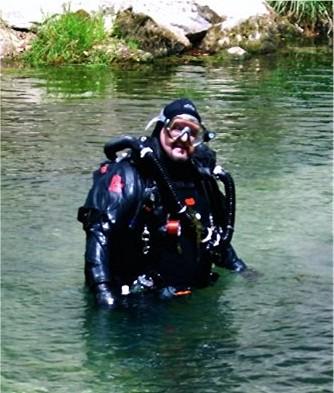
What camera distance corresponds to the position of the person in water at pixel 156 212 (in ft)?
18.6

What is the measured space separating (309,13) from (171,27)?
3816 millimetres

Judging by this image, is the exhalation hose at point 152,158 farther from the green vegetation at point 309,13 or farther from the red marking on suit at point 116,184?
the green vegetation at point 309,13

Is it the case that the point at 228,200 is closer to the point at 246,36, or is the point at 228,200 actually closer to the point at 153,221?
the point at 153,221

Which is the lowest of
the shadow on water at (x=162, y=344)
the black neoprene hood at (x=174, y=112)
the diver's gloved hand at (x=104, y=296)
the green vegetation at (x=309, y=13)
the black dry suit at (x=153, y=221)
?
the shadow on water at (x=162, y=344)

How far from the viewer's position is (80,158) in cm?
1023

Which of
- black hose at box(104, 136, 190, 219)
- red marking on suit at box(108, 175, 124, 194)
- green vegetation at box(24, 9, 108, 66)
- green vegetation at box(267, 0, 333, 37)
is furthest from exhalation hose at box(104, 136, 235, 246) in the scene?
green vegetation at box(267, 0, 333, 37)

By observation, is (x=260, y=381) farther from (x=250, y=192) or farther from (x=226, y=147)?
(x=226, y=147)

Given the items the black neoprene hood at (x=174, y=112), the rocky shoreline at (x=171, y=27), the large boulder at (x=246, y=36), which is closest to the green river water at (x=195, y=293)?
the black neoprene hood at (x=174, y=112)

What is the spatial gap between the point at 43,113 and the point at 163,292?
693 cm

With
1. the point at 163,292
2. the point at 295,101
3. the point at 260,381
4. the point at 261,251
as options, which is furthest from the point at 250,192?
the point at 295,101

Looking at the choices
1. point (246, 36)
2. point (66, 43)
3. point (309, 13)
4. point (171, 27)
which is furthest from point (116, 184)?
point (309, 13)

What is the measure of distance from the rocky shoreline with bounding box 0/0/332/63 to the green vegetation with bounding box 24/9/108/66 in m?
0.27

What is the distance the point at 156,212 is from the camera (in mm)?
5699

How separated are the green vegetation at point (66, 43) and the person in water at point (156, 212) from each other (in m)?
11.5
